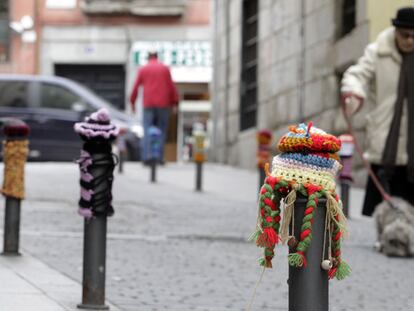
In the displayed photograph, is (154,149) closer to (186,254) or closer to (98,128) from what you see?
(186,254)

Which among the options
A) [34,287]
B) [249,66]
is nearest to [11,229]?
[34,287]

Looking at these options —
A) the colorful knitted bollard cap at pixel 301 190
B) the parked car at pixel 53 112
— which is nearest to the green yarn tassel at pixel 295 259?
the colorful knitted bollard cap at pixel 301 190

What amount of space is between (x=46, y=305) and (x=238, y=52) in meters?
18.7

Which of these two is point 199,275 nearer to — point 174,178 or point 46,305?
point 46,305

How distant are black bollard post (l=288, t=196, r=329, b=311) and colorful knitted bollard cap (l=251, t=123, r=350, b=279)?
18 mm

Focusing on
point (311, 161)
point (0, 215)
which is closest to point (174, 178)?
point (0, 215)

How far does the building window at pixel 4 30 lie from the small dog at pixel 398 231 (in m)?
29.2

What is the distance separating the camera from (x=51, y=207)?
11680 mm

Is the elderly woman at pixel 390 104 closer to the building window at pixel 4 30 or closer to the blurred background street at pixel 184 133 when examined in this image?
the blurred background street at pixel 184 133

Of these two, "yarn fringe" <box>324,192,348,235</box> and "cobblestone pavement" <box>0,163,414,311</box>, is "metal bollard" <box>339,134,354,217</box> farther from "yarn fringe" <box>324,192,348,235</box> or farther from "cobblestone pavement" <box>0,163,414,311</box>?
"yarn fringe" <box>324,192,348,235</box>

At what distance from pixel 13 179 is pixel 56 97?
13.9m

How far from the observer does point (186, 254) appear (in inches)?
340

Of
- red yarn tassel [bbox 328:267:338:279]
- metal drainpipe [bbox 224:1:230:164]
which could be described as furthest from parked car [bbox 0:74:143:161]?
red yarn tassel [bbox 328:267:338:279]

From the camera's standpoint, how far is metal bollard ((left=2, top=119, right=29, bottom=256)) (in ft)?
25.0
